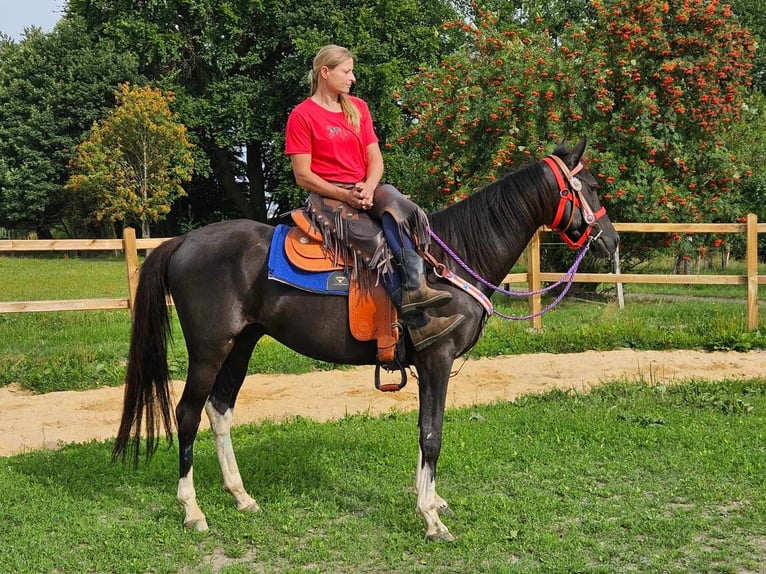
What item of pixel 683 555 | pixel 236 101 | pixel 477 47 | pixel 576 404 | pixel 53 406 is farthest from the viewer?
pixel 236 101

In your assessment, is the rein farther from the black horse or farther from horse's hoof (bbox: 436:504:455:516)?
horse's hoof (bbox: 436:504:455:516)

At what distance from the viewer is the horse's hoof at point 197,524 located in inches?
165

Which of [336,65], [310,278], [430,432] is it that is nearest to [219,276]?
[310,278]

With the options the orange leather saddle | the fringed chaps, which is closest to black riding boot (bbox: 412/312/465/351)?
the orange leather saddle

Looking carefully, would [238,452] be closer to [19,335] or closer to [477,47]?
[19,335]

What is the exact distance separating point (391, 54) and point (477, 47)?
1484 cm

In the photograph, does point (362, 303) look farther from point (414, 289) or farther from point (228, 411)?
point (228, 411)

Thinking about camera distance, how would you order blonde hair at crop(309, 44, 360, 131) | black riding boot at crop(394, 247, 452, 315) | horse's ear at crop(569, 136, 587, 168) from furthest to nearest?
horse's ear at crop(569, 136, 587, 168) < blonde hair at crop(309, 44, 360, 131) < black riding boot at crop(394, 247, 452, 315)

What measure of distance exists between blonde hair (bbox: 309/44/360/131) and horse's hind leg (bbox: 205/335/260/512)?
1.67 metres

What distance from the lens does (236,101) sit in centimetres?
2612

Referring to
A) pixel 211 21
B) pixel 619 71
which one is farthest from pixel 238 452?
pixel 211 21

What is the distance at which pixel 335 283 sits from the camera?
13.7ft

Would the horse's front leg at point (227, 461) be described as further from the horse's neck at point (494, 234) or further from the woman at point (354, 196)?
the horse's neck at point (494, 234)

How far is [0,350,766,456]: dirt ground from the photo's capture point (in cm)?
663
